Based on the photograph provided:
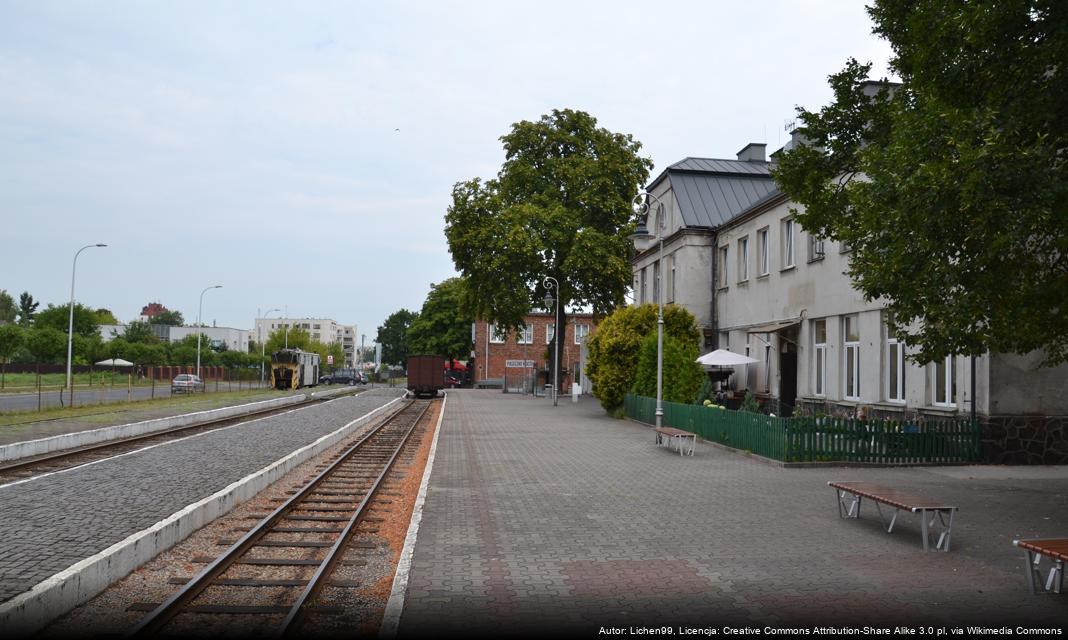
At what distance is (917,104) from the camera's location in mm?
11828

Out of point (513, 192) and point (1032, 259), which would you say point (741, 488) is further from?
point (513, 192)

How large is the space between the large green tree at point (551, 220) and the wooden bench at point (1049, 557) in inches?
1247

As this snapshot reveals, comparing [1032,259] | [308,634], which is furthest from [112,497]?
[1032,259]

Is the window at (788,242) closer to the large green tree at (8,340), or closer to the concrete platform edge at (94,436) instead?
the concrete platform edge at (94,436)

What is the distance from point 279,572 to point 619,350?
2277 cm

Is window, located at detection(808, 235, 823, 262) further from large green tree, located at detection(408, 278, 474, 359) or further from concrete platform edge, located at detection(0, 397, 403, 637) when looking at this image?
large green tree, located at detection(408, 278, 474, 359)

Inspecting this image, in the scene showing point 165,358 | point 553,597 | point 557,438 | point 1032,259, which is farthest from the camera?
point 165,358

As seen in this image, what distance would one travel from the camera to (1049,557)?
6586 mm

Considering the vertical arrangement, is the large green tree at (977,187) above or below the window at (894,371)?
above

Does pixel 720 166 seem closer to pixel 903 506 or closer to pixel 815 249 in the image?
pixel 815 249

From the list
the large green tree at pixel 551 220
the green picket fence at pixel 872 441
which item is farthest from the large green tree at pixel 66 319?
the green picket fence at pixel 872 441

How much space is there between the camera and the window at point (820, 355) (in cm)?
2309

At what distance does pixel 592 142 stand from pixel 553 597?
37259mm

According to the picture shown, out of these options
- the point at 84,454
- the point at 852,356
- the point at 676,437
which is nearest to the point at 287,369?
the point at 84,454
